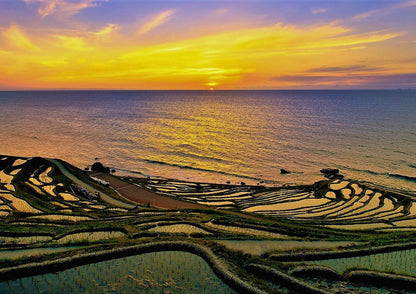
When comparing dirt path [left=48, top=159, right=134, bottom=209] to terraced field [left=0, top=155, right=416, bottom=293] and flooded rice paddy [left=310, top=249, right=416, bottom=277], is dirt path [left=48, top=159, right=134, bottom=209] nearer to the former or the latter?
terraced field [left=0, top=155, right=416, bottom=293]

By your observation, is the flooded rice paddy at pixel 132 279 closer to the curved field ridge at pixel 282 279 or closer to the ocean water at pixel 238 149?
the curved field ridge at pixel 282 279

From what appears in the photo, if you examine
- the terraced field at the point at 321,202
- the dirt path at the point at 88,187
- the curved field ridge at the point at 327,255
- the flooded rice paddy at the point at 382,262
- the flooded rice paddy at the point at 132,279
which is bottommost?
the terraced field at the point at 321,202

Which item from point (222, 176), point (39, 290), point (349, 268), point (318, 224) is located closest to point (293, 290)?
point (349, 268)

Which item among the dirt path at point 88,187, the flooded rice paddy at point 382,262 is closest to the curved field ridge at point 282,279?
the flooded rice paddy at point 382,262

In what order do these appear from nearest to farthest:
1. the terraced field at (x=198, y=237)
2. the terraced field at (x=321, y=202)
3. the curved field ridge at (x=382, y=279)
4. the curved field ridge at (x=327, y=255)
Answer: the curved field ridge at (x=382, y=279) < the terraced field at (x=198, y=237) < the curved field ridge at (x=327, y=255) < the terraced field at (x=321, y=202)

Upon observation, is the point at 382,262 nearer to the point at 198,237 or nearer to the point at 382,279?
the point at 382,279

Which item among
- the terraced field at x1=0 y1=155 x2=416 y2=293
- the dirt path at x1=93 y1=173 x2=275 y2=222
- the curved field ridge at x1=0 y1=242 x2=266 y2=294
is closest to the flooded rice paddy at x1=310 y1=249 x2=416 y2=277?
the terraced field at x1=0 y1=155 x2=416 y2=293

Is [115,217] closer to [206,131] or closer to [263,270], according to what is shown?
[263,270]
